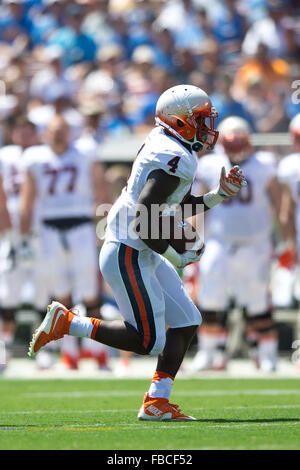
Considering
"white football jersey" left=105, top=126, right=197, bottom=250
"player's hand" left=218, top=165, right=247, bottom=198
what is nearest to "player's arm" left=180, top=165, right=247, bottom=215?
"player's hand" left=218, top=165, right=247, bottom=198

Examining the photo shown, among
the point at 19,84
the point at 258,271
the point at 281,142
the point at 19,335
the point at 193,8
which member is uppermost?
the point at 193,8

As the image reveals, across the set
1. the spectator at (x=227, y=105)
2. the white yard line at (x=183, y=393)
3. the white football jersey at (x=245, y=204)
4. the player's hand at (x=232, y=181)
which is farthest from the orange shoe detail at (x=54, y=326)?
the spectator at (x=227, y=105)

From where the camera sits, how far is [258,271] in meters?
9.09

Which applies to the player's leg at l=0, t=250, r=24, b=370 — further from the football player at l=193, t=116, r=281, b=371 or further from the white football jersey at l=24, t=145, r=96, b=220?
the football player at l=193, t=116, r=281, b=371

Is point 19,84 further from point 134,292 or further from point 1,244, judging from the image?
point 134,292

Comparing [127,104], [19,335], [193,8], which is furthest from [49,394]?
[193,8]

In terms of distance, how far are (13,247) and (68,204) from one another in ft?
2.28

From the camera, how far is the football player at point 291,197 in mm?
9016

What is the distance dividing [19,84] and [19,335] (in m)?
4.04

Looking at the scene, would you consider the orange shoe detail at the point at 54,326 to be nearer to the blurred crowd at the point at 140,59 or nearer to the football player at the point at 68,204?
the football player at the point at 68,204

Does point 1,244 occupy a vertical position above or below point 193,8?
below

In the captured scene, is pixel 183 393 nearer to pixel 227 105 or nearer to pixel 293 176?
pixel 293 176

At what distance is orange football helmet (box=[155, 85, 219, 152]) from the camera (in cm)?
539
